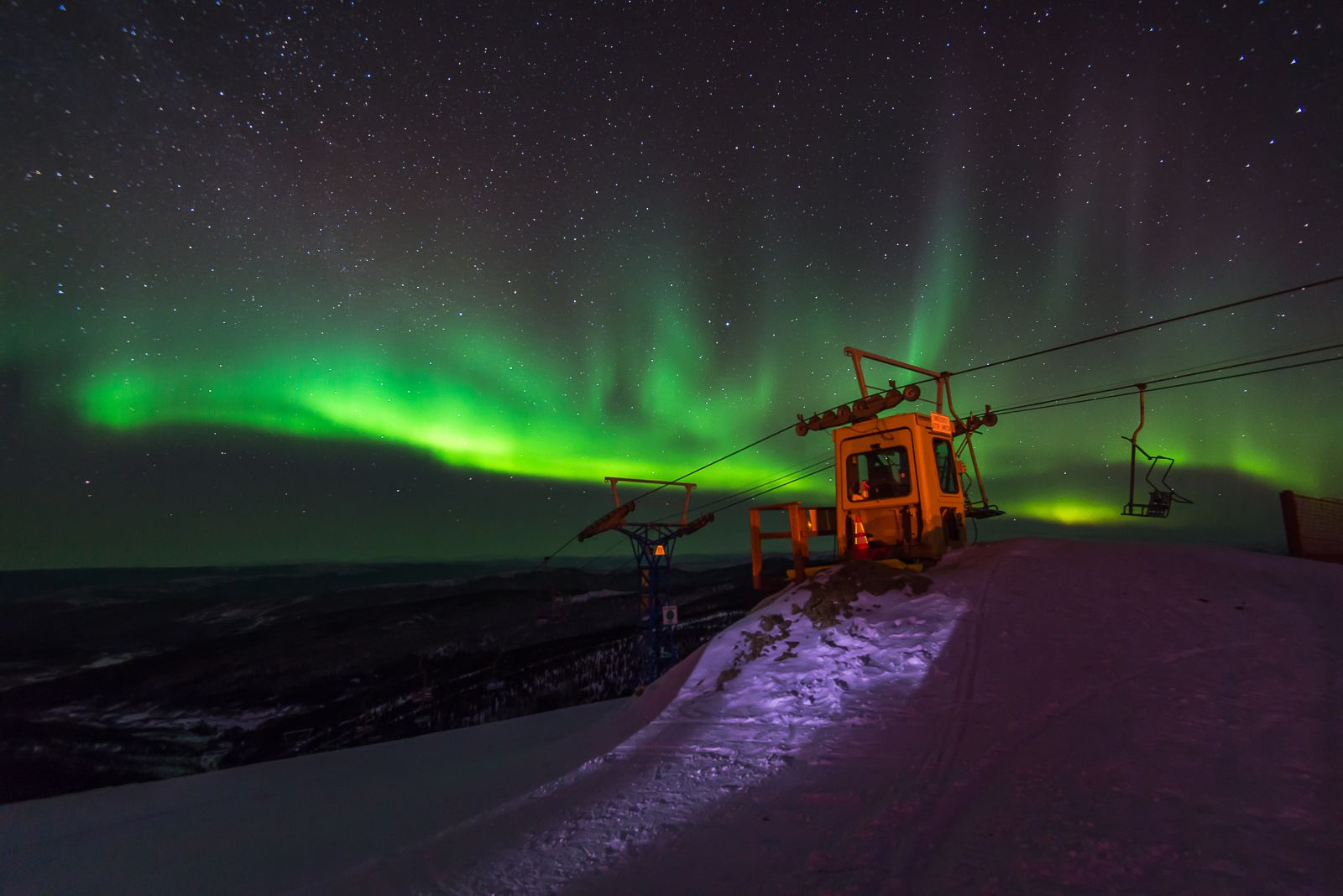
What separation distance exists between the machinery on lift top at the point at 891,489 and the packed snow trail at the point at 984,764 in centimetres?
256

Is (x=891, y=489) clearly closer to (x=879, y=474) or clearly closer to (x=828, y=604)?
(x=879, y=474)

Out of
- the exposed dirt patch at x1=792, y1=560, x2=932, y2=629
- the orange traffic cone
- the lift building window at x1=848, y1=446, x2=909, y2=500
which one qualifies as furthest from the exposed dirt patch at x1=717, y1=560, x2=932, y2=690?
the lift building window at x1=848, y1=446, x2=909, y2=500

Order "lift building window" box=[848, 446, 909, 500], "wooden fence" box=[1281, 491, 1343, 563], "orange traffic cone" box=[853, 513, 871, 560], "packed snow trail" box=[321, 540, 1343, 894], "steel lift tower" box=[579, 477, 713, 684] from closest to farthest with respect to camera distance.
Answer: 1. "packed snow trail" box=[321, 540, 1343, 894]
2. "lift building window" box=[848, 446, 909, 500]
3. "orange traffic cone" box=[853, 513, 871, 560]
4. "wooden fence" box=[1281, 491, 1343, 563]
5. "steel lift tower" box=[579, 477, 713, 684]

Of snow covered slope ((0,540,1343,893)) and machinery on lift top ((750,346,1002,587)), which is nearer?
snow covered slope ((0,540,1343,893))

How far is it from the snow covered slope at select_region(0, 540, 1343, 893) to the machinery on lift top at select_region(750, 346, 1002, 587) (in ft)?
3.58

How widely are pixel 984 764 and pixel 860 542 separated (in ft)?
22.6

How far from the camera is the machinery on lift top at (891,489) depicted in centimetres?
1110

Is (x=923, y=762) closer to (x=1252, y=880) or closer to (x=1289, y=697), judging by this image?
(x=1252, y=880)

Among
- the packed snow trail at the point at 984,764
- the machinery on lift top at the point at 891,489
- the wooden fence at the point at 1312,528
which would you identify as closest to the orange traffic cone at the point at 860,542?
the machinery on lift top at the point at 891,489

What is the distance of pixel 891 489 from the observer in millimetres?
11469

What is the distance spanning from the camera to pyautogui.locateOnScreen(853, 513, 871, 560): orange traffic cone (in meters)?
11.5

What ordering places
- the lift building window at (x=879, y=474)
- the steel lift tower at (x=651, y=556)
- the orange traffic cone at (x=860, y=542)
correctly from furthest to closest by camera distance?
the steel lift tower at (x=651, y=556) < the orange traffic cone at (x=860, y=542) < the lift building window at (x=879, y=474)

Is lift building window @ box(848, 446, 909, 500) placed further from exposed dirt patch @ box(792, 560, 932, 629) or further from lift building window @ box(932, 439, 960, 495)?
exposed dirt patch @ box(792, 560, 932, 629)

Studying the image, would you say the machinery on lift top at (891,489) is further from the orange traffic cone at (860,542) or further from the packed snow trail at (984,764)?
the packed snow trail at (984,764)
